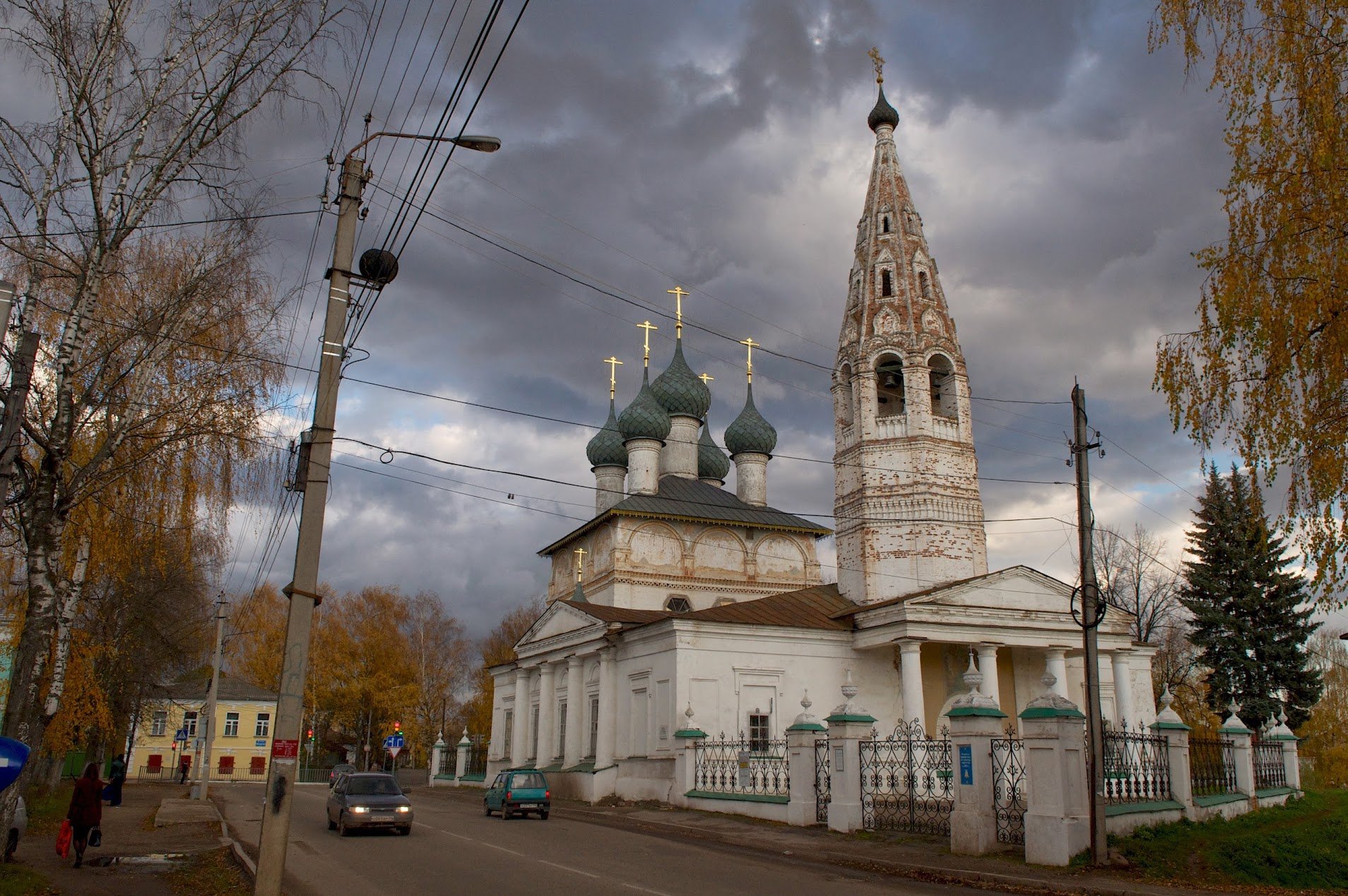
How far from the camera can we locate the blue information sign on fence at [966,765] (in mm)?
14742

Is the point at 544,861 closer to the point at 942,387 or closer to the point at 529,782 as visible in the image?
the point at 529,782

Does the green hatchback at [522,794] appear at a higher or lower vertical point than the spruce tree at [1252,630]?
lower

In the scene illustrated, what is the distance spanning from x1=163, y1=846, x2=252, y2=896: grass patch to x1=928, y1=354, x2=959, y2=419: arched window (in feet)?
78.1

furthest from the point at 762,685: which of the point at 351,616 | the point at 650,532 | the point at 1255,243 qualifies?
the point at 351,616

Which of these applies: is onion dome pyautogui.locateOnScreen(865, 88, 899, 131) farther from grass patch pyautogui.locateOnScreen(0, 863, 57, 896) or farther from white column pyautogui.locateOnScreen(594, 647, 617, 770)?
grass patch pyautogui.locateOnScreen(0, 863, 57, 896)

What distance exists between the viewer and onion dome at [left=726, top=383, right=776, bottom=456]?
45.3m

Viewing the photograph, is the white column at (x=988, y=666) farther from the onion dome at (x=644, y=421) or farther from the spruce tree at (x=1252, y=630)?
Result: the onion dome at (x=644, y=421)

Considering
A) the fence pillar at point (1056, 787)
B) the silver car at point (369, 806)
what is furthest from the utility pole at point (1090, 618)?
the silver car at point (369, 806)

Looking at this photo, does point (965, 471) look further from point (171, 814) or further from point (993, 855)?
point (171, 814)

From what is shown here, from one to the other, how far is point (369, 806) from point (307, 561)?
977 centimetres

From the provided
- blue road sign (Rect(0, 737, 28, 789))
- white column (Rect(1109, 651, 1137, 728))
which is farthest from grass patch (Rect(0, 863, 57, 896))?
white column (Rect(1109, 651, 1137, 728))

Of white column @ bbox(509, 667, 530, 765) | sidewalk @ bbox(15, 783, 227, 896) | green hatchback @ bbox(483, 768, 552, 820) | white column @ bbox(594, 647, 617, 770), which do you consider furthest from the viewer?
white column @ bbox(509, 667, 530, 765)

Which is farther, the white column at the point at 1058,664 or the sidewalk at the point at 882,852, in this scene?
the white column at the point at 1058,664

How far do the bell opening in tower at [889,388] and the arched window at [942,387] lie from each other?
0.99 meters
